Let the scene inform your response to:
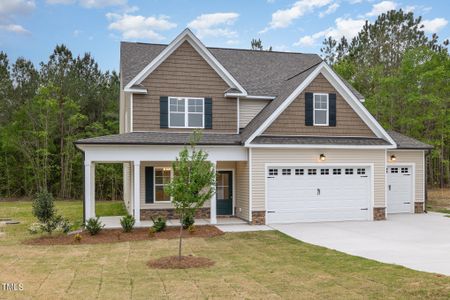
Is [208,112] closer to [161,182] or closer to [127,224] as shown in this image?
[161,182]

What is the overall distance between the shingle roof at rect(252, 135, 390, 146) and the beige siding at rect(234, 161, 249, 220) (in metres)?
1.26

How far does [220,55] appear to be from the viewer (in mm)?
22500

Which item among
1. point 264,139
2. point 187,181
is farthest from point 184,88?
point 187,181

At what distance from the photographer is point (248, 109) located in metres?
18.9

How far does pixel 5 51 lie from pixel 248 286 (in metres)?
32.2

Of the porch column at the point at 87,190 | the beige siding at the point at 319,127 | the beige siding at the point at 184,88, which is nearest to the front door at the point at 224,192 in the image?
the beige siding at the point at 184,88

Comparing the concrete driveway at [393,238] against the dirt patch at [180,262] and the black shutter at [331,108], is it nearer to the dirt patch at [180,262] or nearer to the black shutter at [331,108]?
the dirt patch at [180,262]

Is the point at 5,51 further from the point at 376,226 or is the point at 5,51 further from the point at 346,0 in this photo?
the point at 376,226

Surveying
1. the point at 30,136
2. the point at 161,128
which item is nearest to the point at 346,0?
the point at 161,128

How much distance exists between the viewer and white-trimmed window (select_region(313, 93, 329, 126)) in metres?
17.1

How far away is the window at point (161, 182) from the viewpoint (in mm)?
17422

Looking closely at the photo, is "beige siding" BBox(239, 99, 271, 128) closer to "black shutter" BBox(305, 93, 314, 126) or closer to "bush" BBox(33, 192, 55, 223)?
"black shutter" BBox(305, 93, 314, 126)

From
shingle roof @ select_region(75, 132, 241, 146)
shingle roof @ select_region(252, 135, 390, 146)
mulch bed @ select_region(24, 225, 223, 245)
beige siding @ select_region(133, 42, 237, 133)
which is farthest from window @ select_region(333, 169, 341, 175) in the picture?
mulch bed @ select_region(24, 225, 223, 245)

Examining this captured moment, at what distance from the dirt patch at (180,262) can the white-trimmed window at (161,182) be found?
283 inches
